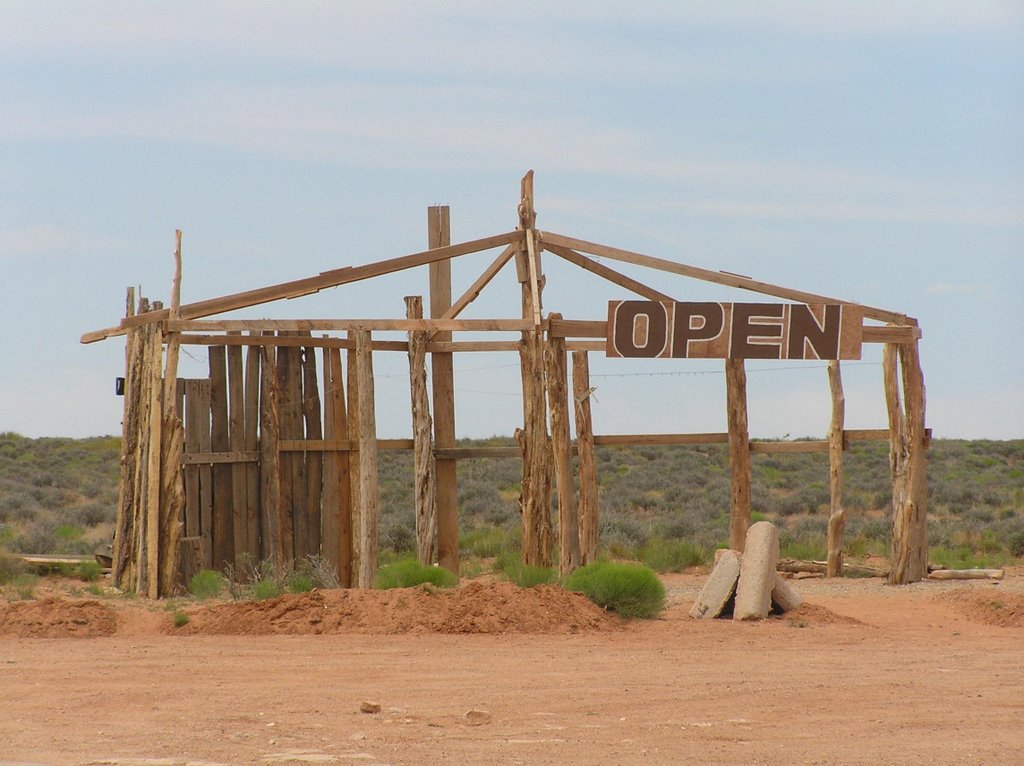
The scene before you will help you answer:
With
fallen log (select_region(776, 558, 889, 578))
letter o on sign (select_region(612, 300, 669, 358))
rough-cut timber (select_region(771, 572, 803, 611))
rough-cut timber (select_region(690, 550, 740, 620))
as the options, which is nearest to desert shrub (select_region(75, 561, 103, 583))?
letter o on sign (select_region(612, 300, 669, 358))

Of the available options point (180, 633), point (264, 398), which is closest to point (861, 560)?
point (264, 398)

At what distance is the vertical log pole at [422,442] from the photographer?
15258 millimetres

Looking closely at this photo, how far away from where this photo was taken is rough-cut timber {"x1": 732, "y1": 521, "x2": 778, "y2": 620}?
11648 mm

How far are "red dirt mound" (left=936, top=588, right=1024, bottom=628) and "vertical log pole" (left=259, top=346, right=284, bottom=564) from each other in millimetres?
7147

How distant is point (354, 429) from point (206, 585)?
9.13 feet

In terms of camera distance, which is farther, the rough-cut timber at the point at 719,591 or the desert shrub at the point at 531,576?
the desert shrub at the point at 531,576

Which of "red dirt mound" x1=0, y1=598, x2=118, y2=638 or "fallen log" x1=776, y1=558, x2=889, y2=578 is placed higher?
"red dirt mound" x1=0, y1=598, x2=118, y2=638

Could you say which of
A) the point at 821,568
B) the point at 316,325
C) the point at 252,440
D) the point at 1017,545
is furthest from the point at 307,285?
the point at 1017,545

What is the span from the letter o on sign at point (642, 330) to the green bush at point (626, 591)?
9.45ft

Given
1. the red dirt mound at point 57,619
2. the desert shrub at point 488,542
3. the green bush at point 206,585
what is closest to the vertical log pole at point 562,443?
the green bush at point 206,585

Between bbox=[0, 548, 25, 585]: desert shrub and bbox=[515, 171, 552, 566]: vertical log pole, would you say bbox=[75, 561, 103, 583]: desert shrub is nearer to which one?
bbox=[0, 548, 25, 585]: desert shrub

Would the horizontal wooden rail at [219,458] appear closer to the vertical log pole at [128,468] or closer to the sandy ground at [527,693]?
the vertical log pole at [128,468]

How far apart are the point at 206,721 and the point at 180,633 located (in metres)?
3.71

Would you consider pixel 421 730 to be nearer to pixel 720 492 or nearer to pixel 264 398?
pixel 264 398
